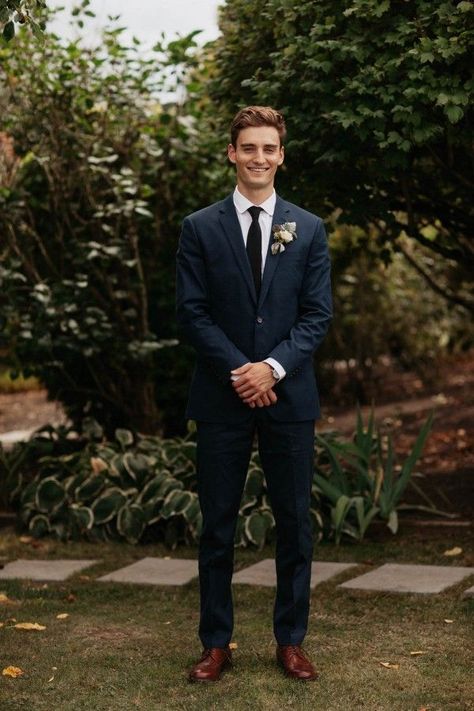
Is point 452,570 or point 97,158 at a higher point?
point 97,158

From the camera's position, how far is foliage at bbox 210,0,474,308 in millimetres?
5445

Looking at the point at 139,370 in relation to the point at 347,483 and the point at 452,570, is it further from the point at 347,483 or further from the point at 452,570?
the point at 452,570

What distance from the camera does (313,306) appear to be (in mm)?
4285

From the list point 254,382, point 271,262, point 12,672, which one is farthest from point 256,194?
point 12,672

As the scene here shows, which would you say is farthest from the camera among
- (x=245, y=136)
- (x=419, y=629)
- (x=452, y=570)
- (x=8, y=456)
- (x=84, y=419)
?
(x=84, y=419)

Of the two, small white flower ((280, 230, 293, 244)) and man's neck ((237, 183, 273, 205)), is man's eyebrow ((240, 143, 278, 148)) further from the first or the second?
small white flower ((280, 230, 293, 244))

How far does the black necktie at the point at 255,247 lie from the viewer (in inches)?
Result: 167

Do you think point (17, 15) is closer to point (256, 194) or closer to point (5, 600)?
point (256, 194)

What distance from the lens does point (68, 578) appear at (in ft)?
19.8

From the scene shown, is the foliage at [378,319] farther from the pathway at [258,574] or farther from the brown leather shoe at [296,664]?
the brown leather shoe at [296,664]

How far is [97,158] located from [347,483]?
269cm

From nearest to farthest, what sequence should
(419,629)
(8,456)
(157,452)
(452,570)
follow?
(419,629)
(452,570)
(157,452)
(8,456)

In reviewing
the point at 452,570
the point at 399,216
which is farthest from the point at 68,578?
the point at 399,216

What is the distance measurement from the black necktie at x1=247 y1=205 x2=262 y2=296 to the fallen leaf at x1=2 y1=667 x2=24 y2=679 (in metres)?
1.69
